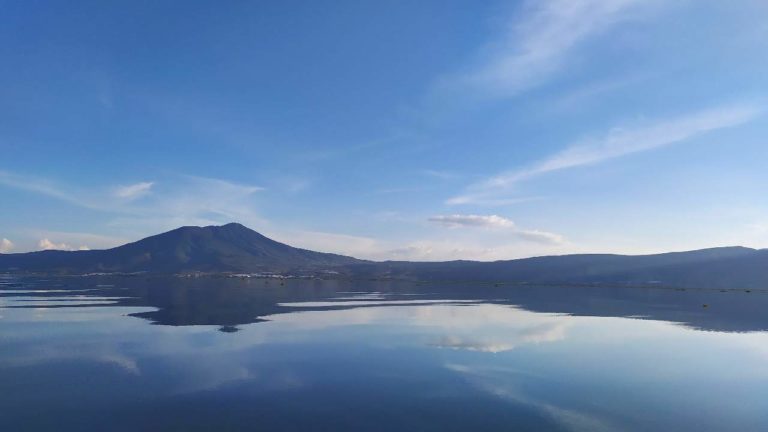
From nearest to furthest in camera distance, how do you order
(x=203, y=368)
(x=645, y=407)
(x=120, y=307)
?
(x=645, y=407), (x=203, y=368), (x=120, y=307)

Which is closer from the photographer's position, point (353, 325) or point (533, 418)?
point (533, 418)

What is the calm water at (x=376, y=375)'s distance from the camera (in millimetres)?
21047

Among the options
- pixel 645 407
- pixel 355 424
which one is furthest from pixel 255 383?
pixel 645 407

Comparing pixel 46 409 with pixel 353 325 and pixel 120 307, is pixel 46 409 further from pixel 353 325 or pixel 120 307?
pixel 120 307

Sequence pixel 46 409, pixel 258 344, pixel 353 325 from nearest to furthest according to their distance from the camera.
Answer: pixel 46 409
pixel 258 344
pixel 353 325

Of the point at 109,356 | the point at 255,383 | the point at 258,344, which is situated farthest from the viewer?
the point at 258,344

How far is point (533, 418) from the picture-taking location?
21297mm

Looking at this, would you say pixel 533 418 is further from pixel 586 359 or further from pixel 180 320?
pixel 180 320

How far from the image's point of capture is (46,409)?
71.1 feet

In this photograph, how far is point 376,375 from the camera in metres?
29.0

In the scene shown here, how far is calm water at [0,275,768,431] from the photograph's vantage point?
21.0 meters

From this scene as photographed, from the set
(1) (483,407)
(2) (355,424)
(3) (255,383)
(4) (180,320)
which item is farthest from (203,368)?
(4) (180,320)

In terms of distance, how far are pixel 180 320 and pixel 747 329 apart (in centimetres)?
5846

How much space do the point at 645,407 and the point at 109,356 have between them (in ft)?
104
